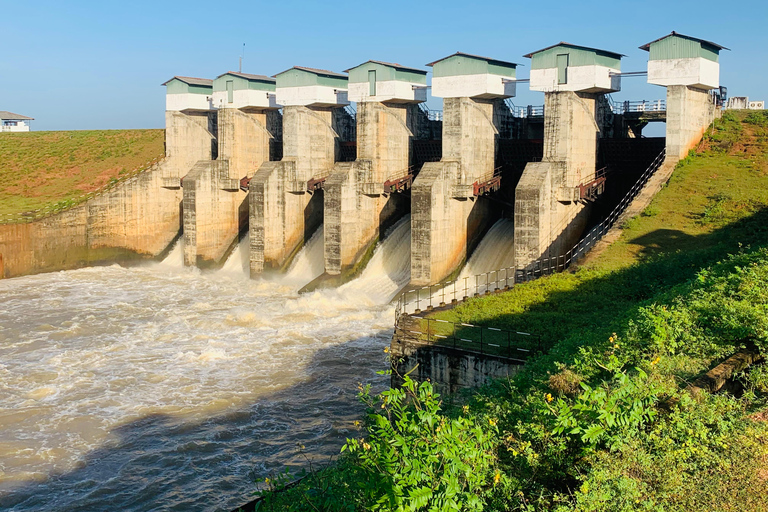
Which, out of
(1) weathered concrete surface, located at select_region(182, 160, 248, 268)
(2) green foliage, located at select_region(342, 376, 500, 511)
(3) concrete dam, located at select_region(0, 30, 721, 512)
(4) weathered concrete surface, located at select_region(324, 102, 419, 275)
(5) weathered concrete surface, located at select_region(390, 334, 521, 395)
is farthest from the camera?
(1) weathered concrete surface, located at select_region(182, 160, 248, 268)

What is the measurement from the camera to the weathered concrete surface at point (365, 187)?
112 ft

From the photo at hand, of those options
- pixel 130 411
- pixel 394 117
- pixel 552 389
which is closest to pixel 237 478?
pixel 130 411

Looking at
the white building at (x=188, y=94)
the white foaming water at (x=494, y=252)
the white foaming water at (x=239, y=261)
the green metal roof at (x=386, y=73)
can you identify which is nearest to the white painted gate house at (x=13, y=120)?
the white building at (x=188, y=94)

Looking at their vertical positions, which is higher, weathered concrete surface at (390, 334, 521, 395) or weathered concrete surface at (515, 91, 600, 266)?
weathered concrete surface at (515, 91, 600, 266)

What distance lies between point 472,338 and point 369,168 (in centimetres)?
1809

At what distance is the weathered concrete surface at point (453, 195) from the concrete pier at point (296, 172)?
28.2 ft

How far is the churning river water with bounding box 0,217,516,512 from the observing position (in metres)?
16.5

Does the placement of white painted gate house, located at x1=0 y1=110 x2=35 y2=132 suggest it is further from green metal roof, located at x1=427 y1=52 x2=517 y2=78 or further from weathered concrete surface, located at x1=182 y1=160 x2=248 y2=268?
green metal roof, located at x1=427 y1=52 x2=517 y2=78

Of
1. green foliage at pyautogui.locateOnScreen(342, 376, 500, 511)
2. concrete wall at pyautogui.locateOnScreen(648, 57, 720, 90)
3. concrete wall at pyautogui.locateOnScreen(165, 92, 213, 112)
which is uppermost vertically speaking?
concrete wall at pyautogui.locateOnScreen(165, 92, 213, 112)

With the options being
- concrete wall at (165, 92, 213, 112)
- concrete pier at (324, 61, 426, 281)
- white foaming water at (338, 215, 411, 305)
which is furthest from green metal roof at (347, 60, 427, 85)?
concrete wall at (165, 92, 213, 112)

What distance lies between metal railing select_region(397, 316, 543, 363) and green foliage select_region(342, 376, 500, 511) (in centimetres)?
731

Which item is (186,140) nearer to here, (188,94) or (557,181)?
(188,94)

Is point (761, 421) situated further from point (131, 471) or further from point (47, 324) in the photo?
point (47, 324)

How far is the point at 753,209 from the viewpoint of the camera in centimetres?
2364
